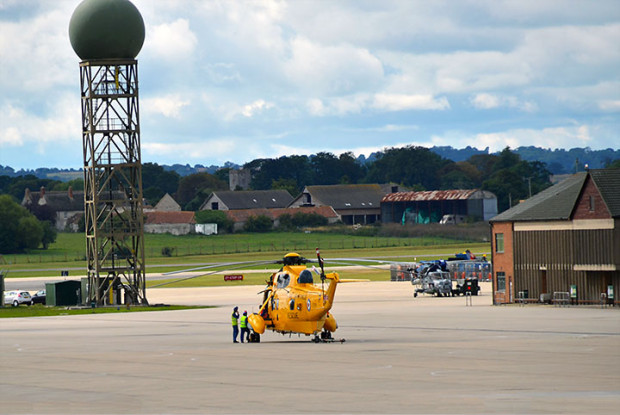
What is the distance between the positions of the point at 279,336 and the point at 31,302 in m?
41.1

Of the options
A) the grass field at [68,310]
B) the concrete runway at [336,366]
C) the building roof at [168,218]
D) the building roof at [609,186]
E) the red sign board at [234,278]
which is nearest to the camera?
the concrete runway at [336,366]

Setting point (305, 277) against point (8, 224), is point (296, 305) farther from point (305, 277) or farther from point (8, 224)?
point (8, 224)

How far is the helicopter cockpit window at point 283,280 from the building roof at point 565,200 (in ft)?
87.6

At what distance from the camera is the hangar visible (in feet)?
211

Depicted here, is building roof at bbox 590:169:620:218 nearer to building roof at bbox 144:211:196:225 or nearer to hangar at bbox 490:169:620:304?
hangar at bbox 490:169:620:304

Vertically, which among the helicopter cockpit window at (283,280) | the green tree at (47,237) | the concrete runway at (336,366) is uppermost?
the green tree at (47,237)

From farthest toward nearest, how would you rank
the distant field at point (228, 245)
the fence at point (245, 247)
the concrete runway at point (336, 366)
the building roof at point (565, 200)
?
the distant field at point (228, 245)
the fence at point (245, 247)
the building roof at point (565, 200)
the concrete runway at point (336, 366)

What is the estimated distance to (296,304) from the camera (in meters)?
43.6

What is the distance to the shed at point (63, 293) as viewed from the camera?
81.6 meters

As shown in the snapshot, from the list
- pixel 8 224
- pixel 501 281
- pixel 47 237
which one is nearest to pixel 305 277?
pixel 501 281

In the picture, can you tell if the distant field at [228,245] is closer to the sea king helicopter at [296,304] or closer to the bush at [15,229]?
the bush at [15,229]

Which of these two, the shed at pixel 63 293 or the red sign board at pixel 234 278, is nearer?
the shed at pixel 63 293

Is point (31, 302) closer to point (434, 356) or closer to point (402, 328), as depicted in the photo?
point (402, 328)

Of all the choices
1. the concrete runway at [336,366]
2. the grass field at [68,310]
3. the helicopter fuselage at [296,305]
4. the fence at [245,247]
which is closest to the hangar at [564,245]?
the concrete runway at [336,366]
